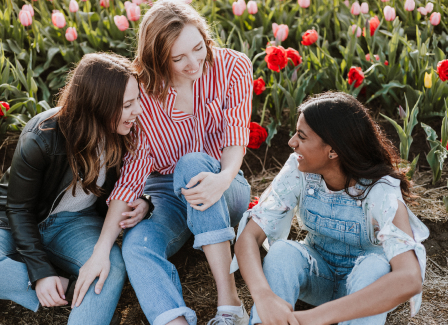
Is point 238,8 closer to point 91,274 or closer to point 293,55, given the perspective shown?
point 293,55

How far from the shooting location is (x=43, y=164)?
185 cm

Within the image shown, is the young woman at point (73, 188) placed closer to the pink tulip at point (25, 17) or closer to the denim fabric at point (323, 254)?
the denim fabric at point (323, 254)

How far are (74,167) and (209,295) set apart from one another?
2.84 ft

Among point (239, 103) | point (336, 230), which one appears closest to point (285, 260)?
point (336, 230)

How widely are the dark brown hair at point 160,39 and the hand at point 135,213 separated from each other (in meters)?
0.46

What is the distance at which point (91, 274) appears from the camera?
1745mm

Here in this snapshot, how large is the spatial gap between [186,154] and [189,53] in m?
0.42

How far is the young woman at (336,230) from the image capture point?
1489 mm

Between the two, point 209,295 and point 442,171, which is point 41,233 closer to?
point 209,295

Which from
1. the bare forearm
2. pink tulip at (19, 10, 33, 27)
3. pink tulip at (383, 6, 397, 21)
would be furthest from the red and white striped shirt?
pink tulip at (19, 10, 33, 27)

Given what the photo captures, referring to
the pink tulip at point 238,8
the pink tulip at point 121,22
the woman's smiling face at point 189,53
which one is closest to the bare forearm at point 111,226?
the woman's smiling face at point 189,53

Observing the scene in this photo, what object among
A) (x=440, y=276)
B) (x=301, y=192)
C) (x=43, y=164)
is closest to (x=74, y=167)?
(x=43, y=164)

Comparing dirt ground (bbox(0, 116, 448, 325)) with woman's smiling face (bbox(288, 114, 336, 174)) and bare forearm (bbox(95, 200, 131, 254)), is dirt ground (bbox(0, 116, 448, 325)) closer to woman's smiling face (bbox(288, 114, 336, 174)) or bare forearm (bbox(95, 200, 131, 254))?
bare forearm (bbox(95, 200, 131, 254))

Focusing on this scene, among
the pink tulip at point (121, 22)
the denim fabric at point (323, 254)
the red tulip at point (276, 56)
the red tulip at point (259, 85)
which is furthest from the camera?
the pink tulip at point (121, 22)
